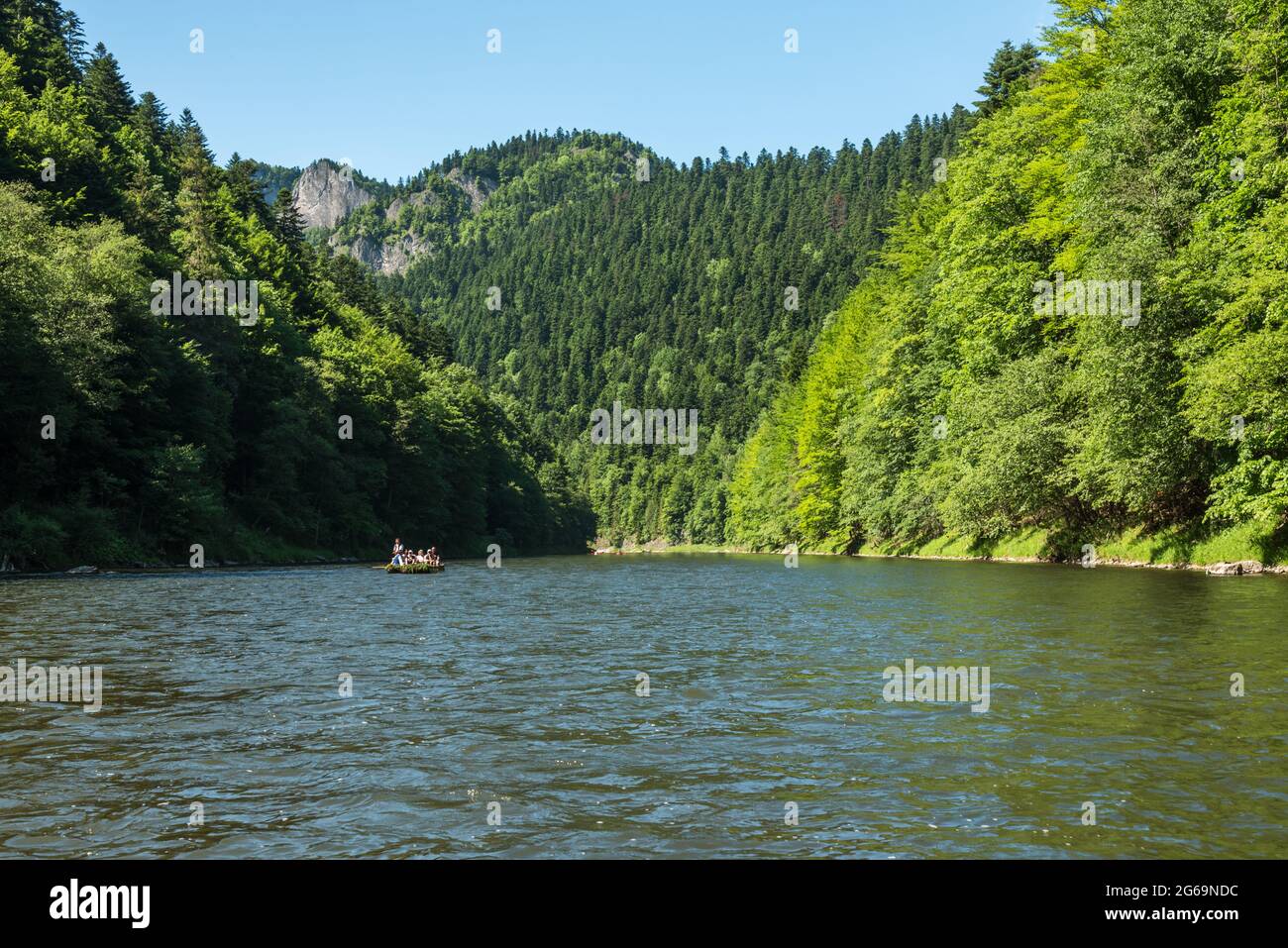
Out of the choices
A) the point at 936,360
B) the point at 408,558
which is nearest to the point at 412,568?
the point at 408,558

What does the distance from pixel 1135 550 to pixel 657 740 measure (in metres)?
39.1

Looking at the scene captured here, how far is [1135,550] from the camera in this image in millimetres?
46188

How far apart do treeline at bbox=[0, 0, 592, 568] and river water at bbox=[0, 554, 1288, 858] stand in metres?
27.4

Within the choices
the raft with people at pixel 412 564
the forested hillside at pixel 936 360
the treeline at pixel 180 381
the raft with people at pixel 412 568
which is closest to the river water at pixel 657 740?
the forested hillside at pixel 936 360

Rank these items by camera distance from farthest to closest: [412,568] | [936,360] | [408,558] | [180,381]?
[936,360] → [180,381] → [408,558] → [412,568]

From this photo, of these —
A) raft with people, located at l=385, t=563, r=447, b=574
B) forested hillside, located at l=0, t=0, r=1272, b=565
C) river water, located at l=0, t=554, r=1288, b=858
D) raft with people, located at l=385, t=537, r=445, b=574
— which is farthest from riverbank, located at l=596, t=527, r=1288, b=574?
raft with people, located at l=385, t=563, r=447, b=574

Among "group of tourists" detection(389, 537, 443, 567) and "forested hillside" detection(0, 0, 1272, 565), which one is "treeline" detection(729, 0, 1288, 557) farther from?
"group of tourists" detection(389, 537, 443, 567)

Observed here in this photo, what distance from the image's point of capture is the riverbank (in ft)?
126

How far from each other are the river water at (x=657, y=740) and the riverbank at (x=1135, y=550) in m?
11.5

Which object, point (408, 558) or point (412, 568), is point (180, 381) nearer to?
Result: point (408, 558)

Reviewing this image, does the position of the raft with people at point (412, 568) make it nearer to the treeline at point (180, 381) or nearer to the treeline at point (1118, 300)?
the treeline at point (180, 381)
